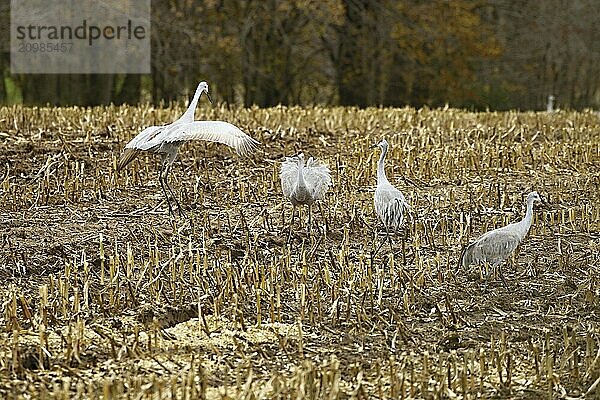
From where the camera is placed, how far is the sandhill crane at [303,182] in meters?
7.95

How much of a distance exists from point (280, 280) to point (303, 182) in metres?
1.51

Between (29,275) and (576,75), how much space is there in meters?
26.3

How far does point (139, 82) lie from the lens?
25.4 m

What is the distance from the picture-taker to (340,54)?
26016 mm

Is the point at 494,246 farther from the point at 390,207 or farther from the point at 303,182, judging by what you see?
the point at 303,182

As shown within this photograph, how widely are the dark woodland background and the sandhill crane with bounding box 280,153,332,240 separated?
1527 centimetres

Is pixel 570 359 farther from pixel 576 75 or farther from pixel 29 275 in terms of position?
pixel 576 75

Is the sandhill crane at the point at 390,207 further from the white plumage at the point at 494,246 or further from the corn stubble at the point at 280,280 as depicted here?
the white plumage at the point at 494,246

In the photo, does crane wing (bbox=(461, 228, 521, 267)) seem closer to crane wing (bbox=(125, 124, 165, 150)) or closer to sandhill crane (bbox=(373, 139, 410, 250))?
sandhill crane (bbox=(373, 139, 410, 250))

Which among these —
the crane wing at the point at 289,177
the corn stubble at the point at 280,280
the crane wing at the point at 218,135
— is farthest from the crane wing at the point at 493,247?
the crane wing at the point at 218,135

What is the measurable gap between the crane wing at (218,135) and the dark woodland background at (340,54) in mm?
15127

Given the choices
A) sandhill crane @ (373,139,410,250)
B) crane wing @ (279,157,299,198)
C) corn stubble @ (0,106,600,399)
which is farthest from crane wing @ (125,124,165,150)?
sandhill crane @ (373,139,410,250)

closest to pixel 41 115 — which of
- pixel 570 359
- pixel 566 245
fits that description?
pixel 566 245

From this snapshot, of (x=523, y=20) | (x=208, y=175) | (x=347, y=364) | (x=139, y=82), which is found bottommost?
Answer: (x=347, y=364)
